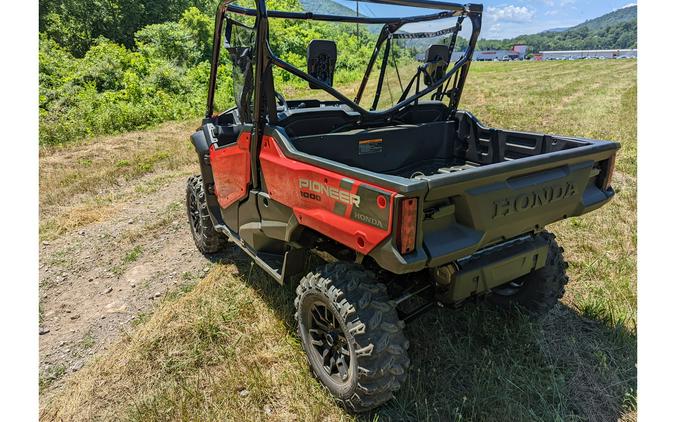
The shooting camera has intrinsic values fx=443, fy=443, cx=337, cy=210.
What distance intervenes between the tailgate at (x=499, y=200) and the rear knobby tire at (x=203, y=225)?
110 inches

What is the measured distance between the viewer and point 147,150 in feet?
30.5

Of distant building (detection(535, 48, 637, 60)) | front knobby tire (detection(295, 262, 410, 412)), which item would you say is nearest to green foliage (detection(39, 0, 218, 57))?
front knobby tire (detection(295, 262, 410, 412))

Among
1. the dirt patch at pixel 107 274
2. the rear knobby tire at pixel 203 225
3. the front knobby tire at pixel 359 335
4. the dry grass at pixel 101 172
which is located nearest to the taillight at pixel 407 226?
the front knobby tire at pixel 359 335

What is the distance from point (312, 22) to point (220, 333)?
8.27 ft

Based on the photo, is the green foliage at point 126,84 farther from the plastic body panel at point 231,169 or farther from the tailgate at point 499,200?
the tailgate at point 499,200

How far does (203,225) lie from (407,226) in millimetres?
2958

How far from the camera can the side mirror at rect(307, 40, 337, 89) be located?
3.54 metres

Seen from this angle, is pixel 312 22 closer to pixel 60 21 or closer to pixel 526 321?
pixel 526 321

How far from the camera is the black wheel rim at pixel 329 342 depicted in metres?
2.56

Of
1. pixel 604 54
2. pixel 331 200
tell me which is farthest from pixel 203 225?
pixel 604 54

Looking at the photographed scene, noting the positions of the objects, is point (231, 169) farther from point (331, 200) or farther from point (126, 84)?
point (126, 84)

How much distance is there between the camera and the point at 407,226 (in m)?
1.94

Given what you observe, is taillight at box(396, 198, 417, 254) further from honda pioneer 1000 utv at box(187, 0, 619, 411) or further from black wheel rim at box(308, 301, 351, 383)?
black wheel rim at box(308, 301, 351, 383)

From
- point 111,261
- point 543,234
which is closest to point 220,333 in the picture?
point 111,261
